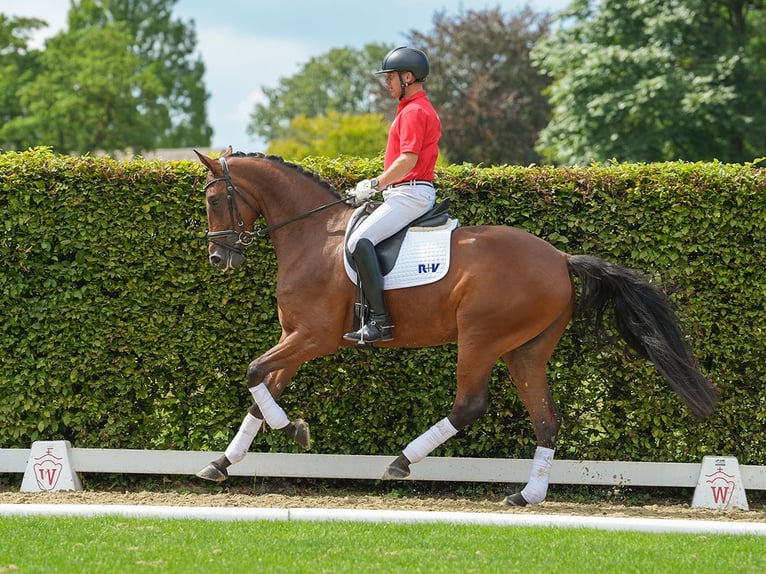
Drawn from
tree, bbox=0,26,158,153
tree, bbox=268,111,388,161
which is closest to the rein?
tree, bbox=268,111,388,161

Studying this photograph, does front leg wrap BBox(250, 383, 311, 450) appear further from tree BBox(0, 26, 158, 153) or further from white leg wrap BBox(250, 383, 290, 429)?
tree BBox(0, 26, 158, 153)

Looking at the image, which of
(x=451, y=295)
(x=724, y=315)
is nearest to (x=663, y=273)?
(x=724, y=315)

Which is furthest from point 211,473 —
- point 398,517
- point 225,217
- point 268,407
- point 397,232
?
point 397,232

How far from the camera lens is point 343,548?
548cm

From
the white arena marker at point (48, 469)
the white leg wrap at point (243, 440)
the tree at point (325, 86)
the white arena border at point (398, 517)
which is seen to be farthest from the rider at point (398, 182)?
the tree at point (325, 86)

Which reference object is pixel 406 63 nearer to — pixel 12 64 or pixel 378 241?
pixel 378 241

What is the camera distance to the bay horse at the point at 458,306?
22.2ft

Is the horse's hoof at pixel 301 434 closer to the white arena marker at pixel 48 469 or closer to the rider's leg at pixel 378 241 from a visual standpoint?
the rider's leg at pixel 378 241

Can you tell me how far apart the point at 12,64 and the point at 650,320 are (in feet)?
135

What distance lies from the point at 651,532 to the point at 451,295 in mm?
2166

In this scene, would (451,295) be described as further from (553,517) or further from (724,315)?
(724,315)

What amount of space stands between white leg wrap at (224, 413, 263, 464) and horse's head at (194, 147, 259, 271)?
120 cm

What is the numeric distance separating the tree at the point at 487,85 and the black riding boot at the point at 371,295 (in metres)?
31.9

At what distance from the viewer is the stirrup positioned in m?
6.77
